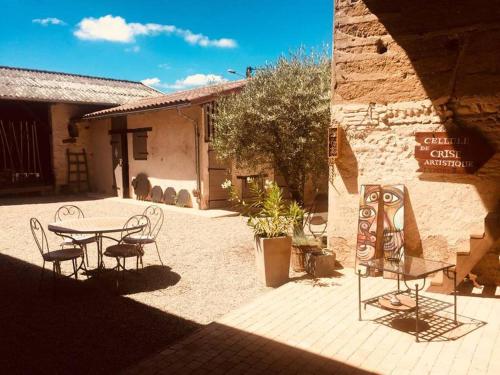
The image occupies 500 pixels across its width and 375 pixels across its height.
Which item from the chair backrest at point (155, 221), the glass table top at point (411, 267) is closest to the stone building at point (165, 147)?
the chair backrest at point (155, 221)

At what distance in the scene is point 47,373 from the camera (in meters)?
3.31

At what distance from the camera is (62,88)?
55.2ft

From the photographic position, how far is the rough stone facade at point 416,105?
4.91m

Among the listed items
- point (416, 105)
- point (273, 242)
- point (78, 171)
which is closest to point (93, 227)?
point (273, 242)

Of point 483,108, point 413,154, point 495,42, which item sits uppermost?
point 495,42

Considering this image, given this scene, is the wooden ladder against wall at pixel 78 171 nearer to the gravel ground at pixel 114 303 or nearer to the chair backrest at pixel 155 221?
the chair backrest at pixel 155 221

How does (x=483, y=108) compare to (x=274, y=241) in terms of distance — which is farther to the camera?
(x=274, y=241)

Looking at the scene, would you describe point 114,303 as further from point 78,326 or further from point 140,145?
point 140,145

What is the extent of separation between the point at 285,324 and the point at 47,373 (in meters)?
2.18

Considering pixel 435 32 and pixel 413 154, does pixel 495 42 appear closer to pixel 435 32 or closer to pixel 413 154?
pixel 435 32

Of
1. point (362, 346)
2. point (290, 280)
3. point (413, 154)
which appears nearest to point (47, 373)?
point (362, 346)

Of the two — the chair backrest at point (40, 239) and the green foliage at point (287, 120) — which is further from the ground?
the green foliage at point (287, 120)

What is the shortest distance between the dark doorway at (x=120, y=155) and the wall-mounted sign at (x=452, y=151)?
11388 mm

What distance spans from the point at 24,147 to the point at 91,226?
12382 millimetres
